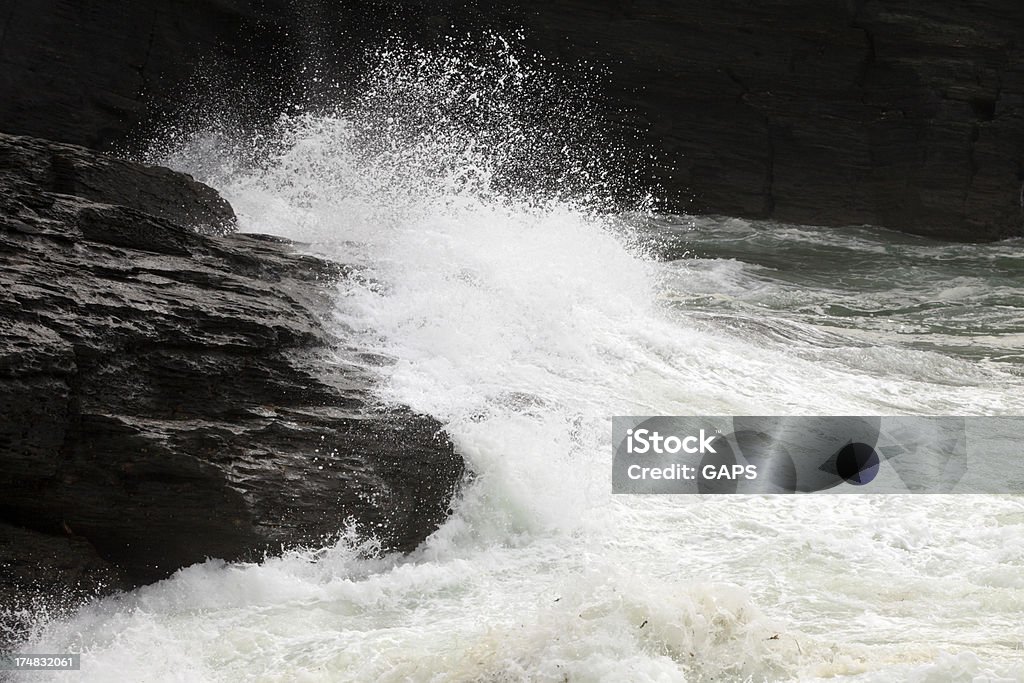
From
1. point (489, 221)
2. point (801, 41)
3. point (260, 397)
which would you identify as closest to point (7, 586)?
point (260, 397)

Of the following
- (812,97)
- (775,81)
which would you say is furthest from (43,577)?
(812,97)

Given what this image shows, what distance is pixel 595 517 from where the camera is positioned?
4.84 metres

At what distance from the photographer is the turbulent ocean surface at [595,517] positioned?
3564 mm

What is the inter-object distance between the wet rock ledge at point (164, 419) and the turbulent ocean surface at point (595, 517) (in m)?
0.19

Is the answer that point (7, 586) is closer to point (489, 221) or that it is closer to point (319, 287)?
point (319, 287)

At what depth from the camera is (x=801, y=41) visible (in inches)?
531

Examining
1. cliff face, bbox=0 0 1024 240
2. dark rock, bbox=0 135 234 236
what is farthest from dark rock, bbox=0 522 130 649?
cliff face, bbox=0 0 1024 240

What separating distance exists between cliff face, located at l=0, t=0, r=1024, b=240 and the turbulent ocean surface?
3.14 metres

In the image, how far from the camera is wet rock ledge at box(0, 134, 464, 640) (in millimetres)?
4137

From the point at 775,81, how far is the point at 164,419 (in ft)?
36.4

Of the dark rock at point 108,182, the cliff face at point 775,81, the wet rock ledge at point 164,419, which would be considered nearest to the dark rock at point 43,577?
the wet rock ledge at point 164,419

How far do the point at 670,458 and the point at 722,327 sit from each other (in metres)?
2.55

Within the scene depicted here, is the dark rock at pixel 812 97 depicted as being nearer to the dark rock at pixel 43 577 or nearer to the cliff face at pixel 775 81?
the cliff face at pixel 775 81

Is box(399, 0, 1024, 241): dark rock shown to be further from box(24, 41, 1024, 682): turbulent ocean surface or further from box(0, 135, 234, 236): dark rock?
box(0, 135, 234, 236): dark rock
